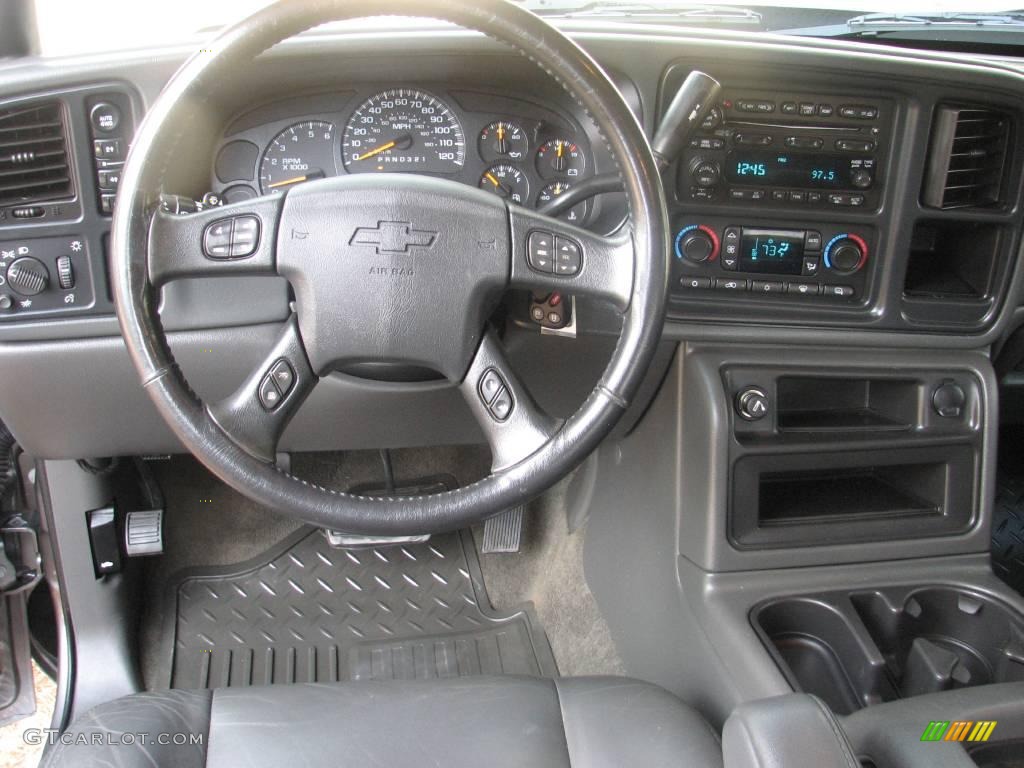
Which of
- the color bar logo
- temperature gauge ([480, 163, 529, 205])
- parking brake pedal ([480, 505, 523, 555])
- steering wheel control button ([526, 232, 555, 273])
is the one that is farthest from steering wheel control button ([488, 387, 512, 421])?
parking brake pedal ([480, 505, 523, 555])

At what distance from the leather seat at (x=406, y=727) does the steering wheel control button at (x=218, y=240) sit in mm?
577

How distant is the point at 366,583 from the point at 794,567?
1004 mm

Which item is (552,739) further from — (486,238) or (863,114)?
(863,114)

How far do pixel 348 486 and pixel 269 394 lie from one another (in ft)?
3.49

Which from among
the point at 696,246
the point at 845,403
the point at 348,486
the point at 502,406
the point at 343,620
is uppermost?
the point at 696,246

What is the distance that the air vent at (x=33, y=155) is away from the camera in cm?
124

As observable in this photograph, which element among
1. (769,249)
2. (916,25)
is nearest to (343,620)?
(769,249)

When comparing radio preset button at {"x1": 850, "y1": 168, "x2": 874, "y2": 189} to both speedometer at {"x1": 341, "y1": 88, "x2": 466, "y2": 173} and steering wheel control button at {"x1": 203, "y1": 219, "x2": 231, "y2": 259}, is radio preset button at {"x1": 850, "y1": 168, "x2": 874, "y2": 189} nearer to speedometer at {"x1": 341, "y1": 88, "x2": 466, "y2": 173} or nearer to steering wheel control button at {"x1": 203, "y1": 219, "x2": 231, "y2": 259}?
speedometer at {"x1": 341, "y1": 88, "x2": 466, "y2": 173}

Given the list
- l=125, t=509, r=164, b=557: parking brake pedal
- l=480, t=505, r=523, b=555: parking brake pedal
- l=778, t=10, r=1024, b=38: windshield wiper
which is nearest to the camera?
l=778, t=10, r=1024, b=38: windshield wiper

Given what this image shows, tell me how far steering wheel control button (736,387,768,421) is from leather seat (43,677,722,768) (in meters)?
0.47

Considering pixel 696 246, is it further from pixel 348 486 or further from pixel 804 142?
pixel 348 486

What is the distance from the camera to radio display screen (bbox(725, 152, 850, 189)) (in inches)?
53.4

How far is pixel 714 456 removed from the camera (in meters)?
1.39

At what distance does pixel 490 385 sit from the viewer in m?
1.09
